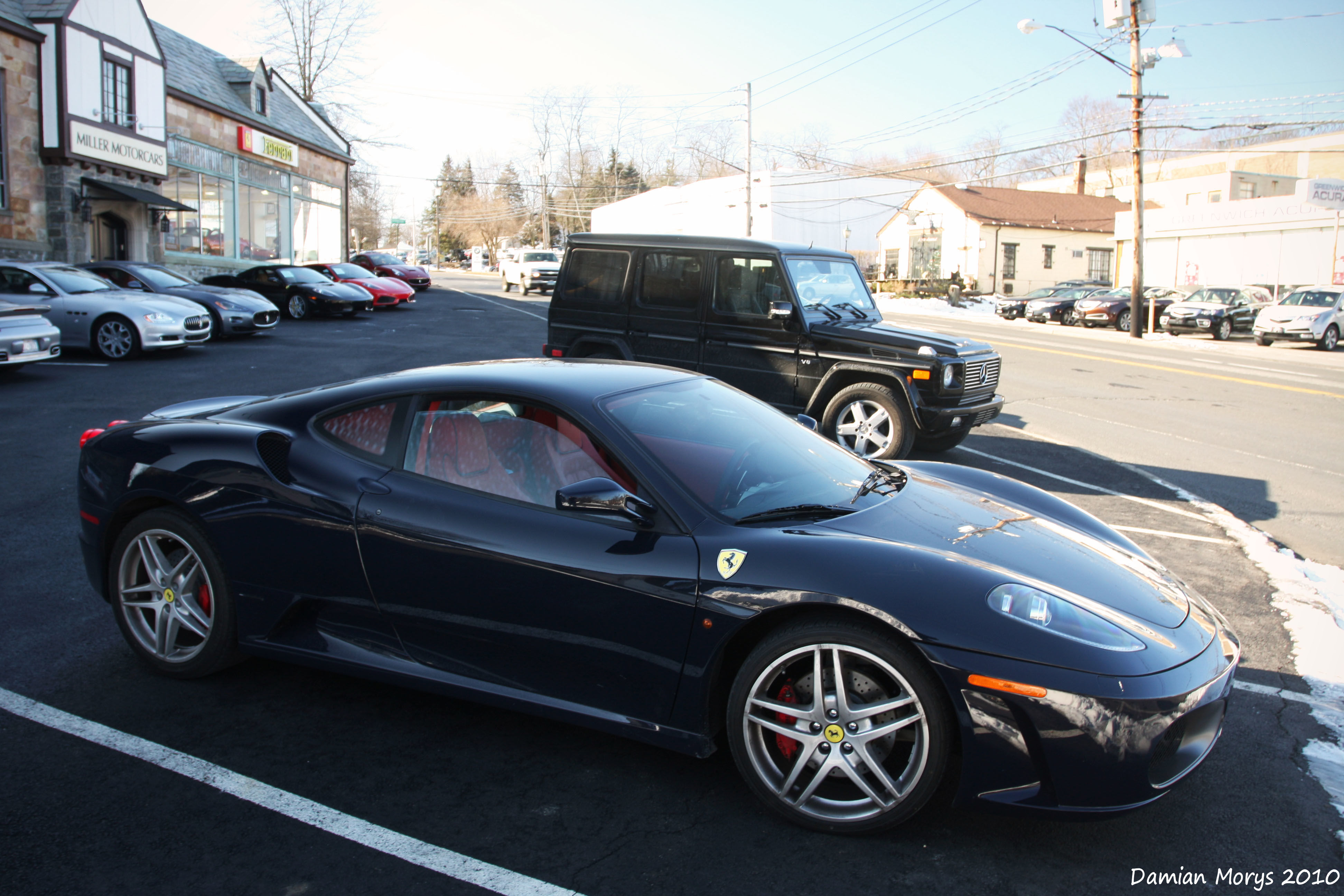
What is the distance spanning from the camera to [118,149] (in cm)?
2572

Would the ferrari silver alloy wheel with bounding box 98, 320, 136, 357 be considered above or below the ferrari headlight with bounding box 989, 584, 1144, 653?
above

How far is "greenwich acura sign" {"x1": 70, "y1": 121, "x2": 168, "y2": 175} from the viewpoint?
78.8ft

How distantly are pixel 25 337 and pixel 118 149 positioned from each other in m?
16.7

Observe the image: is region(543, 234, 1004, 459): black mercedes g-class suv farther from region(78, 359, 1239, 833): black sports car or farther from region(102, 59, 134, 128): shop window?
region(102, 59, 134, 128): shop window

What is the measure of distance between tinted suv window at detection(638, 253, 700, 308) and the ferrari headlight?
6.24 m

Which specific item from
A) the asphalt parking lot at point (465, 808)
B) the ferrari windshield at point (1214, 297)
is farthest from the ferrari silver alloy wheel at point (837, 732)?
the ferrari windshield at point (1214, 297)

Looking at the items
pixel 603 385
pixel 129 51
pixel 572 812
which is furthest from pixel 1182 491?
pixel 129 51

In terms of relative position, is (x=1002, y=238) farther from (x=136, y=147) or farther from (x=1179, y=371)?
(x=136, y=147)

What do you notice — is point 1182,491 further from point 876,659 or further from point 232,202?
point 232,202

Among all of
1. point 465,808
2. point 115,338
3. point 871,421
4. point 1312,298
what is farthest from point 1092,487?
point 1312,298

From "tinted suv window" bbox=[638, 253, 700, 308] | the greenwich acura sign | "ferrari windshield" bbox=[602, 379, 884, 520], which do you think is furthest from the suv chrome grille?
the greenwich acura sign

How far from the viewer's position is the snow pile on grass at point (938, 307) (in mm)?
40094

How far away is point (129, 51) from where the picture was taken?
1030 inches

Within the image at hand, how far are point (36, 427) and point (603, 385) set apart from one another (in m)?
8.13
